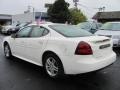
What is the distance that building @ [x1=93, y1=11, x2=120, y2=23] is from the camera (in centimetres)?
5188

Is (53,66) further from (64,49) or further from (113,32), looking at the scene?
(113,32)

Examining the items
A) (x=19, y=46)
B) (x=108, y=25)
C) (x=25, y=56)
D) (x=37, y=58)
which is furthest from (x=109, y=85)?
(x=108, y=25)

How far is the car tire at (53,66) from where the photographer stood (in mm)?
5082

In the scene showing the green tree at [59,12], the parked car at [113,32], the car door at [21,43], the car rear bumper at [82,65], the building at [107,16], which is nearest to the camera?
the car rear bumper at [82,65]

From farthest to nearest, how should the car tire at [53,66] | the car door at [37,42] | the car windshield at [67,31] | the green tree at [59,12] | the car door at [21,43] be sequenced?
the green tree at [59,12] → the car door at [21,43] → the car door at [37,42] → the car windshield at [67,31] → the car tire at [53,66]

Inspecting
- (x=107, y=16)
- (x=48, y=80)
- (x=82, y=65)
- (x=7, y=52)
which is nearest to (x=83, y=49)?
(x=82, y=65)

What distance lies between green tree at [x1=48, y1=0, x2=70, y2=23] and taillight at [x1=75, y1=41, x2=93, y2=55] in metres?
28.9

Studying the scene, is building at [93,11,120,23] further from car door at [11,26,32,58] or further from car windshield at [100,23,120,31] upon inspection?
car door at [11,26,32,58]

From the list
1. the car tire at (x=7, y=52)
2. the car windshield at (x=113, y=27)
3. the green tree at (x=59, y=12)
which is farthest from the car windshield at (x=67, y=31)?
the green tree at (x=59, y=12)

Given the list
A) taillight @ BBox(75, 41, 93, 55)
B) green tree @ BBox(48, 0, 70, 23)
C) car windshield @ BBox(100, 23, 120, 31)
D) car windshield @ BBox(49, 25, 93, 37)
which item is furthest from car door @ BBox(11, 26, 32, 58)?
green tree @ BBox(48, 0, 70, 23)

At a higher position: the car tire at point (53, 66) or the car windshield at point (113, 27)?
the car windshield at point (113, 27)

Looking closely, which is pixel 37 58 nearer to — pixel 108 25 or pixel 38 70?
pixel 38 70

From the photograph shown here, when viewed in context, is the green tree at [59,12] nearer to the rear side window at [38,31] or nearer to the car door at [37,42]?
the rear side window at [38,31]

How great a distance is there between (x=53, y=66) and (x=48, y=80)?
1.27 feet
